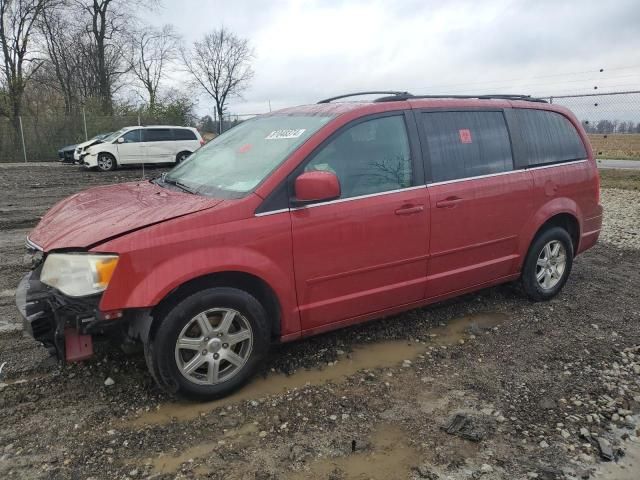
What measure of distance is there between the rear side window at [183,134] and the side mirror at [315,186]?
59.5 ft

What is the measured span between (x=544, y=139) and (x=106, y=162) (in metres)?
18.0

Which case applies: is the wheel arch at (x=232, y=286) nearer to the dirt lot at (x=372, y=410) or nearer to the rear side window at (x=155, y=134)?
the dirt lot at (x=372, y=410)

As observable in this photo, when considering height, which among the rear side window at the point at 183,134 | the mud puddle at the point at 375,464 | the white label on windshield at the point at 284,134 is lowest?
the mud puddle at the point at 375,464

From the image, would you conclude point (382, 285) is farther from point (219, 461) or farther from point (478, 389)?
point (219, 461)

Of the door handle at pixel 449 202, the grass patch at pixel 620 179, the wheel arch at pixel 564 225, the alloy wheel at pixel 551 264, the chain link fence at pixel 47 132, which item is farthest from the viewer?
the chain link fence at pixel 47 132

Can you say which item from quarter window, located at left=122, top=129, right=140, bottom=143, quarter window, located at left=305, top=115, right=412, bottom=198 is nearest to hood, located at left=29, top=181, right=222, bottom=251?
quarter window, located at left=305, top=115, right=412, bottom=198

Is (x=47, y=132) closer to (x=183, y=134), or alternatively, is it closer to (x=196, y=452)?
(x=183, y=134)

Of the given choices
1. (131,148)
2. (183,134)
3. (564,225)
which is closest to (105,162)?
Result: (131,148)

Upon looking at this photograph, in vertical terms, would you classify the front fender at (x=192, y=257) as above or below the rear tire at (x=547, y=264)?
above

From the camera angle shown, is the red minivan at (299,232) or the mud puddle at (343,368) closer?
the red minivan at (299,232)

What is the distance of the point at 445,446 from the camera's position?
2.72 meters

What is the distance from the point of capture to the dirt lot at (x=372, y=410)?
2.58 m

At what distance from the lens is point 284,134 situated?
143 inches

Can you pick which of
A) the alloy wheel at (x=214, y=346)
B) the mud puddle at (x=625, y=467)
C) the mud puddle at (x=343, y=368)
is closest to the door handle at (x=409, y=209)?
the mud puddle at (x=343, y=368)
